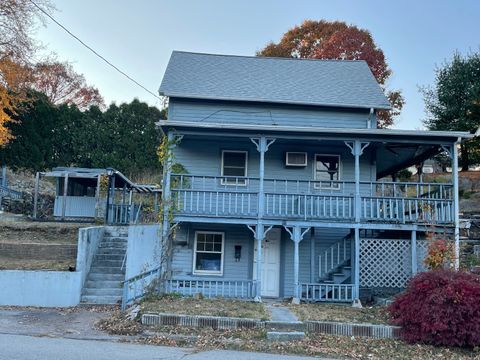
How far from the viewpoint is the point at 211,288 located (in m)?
13.1

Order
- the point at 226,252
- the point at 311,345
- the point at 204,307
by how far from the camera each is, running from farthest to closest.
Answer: the point at 226,252 < the point at 204,307 < the point at 311,345

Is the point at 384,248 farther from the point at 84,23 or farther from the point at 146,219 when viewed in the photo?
the point at 84,23

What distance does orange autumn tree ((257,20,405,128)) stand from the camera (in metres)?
34.2

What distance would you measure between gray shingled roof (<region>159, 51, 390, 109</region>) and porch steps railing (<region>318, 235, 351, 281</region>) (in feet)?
17.1

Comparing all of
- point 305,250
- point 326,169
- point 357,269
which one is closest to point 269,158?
point 326,169

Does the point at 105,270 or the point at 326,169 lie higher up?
the point at 326,169

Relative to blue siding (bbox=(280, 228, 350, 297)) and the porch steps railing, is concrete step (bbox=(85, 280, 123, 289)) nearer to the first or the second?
blue siding (bbox=(280, 228, 350, 297))

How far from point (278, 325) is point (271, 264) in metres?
5.78

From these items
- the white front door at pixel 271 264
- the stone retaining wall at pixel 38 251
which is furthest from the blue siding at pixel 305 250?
the stone retaining wall at pixel 38 251

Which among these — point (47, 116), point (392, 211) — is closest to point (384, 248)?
point (392, 211)

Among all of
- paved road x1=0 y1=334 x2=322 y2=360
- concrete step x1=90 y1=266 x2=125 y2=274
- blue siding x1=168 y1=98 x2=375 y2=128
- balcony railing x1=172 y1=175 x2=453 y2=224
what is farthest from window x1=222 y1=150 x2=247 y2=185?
paved road x1=0 y1=334 x2=322 y2=360

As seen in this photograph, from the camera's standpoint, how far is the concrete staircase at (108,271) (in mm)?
12438

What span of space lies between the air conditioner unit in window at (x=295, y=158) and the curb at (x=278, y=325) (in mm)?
6872

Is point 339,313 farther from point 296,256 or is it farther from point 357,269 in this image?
point 296,256
